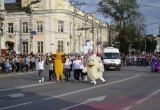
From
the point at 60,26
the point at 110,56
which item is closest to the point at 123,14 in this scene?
the point at 60,26

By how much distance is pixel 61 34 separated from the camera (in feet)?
249

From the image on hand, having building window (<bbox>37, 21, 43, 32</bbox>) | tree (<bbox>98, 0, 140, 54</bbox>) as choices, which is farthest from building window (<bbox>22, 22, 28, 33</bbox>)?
tree (<bbox>98, 0, 140, 54</bbox>)

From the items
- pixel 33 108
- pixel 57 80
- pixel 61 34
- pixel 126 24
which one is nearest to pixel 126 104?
pixel 33 108

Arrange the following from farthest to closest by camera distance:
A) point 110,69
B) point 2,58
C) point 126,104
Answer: point 110,69 < point 2,58 < point 126,104

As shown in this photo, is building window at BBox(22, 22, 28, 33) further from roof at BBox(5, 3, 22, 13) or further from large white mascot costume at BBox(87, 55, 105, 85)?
large white mascot costume at BBox(87, 55, 105, 85)

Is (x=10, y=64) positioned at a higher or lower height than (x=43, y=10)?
lower

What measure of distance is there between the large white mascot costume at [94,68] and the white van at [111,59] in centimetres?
1888

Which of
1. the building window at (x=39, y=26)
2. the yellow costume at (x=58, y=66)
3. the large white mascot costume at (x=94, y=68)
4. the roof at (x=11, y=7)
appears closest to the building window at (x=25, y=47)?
the building window at (x=39, y=26)

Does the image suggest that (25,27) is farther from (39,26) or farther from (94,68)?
(94,68)

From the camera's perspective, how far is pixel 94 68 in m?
24.9

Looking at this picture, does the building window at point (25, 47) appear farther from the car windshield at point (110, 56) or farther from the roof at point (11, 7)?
the car windshield at point (110, 56)

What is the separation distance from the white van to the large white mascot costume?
1888cm

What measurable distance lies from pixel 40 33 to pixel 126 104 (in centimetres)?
6185

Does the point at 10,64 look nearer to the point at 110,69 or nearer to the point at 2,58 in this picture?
the point at 2,58
